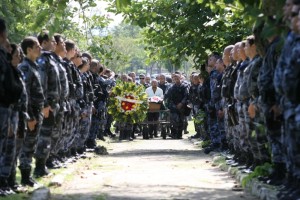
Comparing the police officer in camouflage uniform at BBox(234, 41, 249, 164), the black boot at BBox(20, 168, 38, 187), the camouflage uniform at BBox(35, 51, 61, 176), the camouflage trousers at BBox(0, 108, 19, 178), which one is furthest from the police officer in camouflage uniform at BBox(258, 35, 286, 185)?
the camouflage uniform at BBox(35, 51, 61, 176)

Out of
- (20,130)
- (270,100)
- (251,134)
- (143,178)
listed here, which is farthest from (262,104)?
(143,178)

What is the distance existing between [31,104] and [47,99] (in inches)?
49.0

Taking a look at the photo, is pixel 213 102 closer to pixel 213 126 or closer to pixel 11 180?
pixel 213 126

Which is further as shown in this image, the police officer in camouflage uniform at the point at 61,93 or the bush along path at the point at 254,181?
the police officer in camouflage uniform at the point at 61,93

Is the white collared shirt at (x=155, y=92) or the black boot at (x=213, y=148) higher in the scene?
the white collared shirt at (x=155, y=92)

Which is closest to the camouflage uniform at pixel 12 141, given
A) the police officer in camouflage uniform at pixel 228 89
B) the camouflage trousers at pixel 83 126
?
the police officer in camouflage uniform at pixel 228 89

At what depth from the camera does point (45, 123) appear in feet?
41.0

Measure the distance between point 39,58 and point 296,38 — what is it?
527 centimetres

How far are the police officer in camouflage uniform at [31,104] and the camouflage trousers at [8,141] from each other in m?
0.97

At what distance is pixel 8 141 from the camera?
9.83 m

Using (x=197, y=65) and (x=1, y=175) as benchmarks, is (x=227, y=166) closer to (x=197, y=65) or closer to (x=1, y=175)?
(x=1, y=175)

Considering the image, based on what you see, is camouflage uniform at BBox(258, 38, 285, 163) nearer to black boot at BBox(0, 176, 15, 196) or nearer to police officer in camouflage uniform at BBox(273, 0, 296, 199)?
police officer in camouflage uniform at BBox(273, 0, 296, 199)

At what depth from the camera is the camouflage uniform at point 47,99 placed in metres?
12.2

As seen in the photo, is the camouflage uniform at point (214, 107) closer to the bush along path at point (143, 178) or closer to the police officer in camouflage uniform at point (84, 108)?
the bush along path at point (143, 178)
